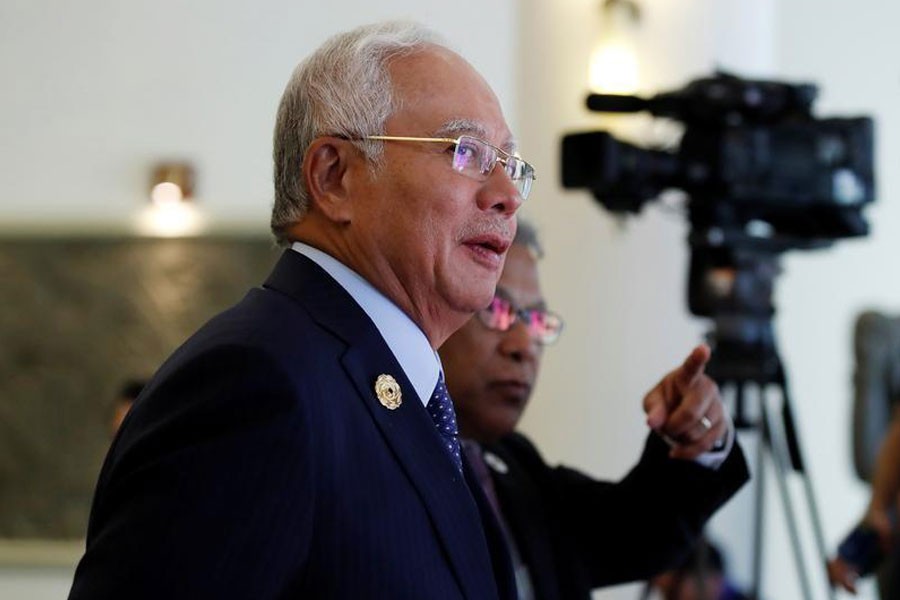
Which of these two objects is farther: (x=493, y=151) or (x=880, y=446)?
(x=880, y=446)

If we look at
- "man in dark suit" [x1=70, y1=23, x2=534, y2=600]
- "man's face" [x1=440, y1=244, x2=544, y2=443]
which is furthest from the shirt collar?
"man's face" [x1=440, y1=244, x2=544, y2=443]

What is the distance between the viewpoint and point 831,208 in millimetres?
3117

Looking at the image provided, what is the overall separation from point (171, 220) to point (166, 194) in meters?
0.09

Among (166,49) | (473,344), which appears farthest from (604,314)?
(166,49)

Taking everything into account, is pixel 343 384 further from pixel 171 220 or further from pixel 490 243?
pixel 171 220

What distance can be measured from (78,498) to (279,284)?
3.80 meters

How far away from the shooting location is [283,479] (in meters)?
1.21

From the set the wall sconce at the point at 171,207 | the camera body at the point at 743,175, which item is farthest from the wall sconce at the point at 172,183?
the camera body at the point at 743,175

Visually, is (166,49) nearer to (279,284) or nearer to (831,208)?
(831,208)

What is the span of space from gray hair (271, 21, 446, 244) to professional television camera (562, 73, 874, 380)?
4.84 feet

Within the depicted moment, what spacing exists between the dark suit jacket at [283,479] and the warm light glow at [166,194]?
12.0 ft

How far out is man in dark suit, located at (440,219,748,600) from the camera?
6.52 feet

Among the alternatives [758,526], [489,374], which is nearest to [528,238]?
[489,374]

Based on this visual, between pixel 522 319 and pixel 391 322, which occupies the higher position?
pixel 391 322
